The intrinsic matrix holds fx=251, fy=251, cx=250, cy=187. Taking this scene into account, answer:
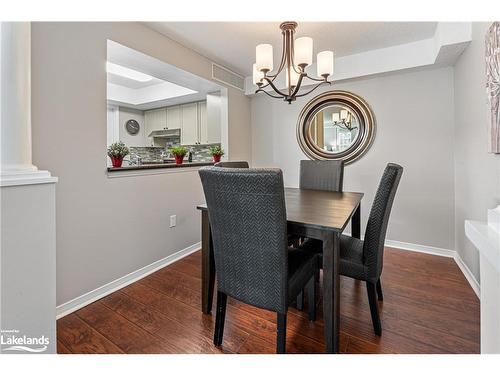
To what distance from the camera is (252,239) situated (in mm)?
1173

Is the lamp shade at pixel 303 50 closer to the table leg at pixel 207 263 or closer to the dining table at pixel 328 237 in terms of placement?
the dining table at pixel 328 237

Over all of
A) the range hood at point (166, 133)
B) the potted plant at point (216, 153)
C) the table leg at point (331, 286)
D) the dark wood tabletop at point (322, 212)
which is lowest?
the table leg at point (331, 286)

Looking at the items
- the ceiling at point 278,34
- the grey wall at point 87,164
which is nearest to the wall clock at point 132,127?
the ceiling at point 278,34

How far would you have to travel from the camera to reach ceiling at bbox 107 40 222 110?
2.34 m

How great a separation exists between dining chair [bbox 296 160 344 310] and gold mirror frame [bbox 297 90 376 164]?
687 millimetres

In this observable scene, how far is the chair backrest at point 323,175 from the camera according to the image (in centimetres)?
257

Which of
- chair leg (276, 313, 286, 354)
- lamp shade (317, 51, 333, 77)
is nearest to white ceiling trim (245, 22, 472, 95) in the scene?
lamp shade (317, 51, 333, 77)

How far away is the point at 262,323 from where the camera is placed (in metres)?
1.62

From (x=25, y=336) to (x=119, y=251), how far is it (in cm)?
88

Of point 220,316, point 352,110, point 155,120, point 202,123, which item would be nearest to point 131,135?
point 155,120

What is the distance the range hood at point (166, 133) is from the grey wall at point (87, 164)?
8.46 feet
